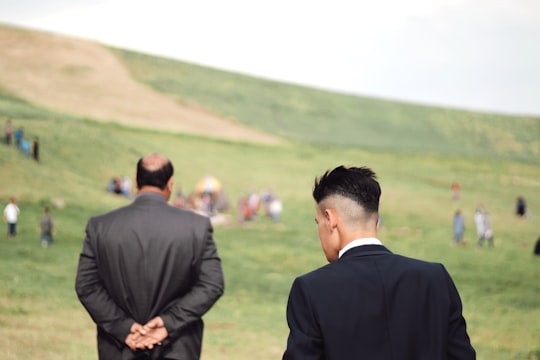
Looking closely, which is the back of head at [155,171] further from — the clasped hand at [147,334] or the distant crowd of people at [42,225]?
the distant crowd of people at [42,225]

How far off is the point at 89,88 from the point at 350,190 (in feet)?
246

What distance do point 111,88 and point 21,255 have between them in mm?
56229

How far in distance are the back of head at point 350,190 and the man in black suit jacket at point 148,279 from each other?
1945 mm

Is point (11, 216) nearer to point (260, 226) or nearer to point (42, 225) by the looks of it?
point (42, 225)

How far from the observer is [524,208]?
1831 inches

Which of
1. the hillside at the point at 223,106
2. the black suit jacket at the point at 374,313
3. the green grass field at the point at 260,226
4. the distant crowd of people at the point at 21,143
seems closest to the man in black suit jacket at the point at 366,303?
the black suit jacket at the point at 374,313

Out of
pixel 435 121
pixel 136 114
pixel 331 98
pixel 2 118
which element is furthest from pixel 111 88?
pixel 435 121

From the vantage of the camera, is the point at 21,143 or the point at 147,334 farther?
the point at 21,143

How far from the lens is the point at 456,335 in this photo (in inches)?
138

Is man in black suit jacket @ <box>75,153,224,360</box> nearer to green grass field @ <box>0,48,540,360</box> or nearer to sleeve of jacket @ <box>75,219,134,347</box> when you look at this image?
sleeve of jacket @ <box>75,219,134,347</box>

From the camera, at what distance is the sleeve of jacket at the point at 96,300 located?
17.3 feet

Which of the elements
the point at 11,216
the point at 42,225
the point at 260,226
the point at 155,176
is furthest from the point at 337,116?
the point at 155,176

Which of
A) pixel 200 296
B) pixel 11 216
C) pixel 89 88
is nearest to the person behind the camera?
pixel 200 296

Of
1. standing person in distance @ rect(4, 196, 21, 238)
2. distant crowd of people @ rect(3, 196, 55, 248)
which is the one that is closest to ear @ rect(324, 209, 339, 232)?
distant crowd of people @ rect(3, 196, 55, 248)
